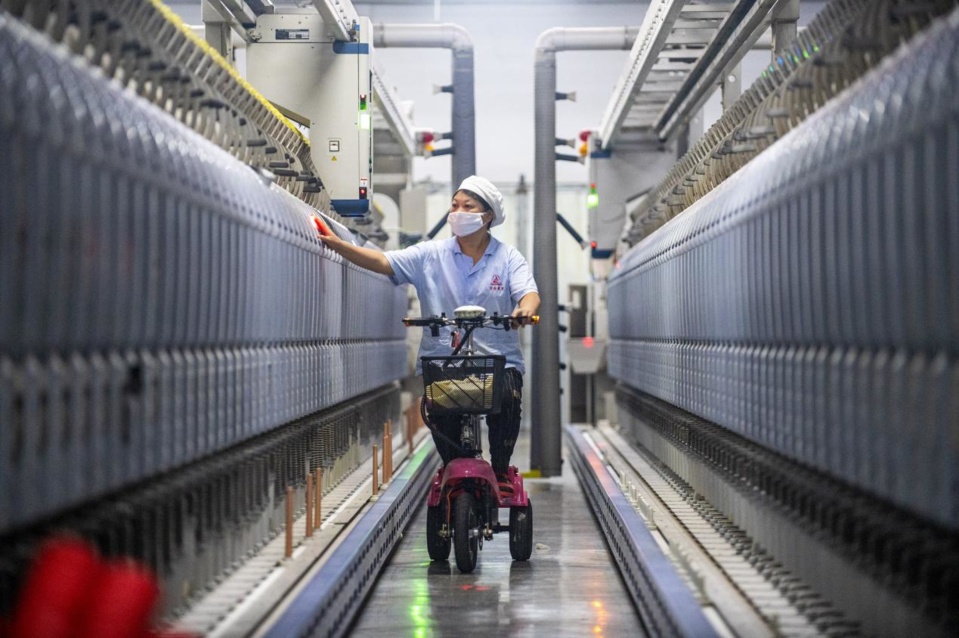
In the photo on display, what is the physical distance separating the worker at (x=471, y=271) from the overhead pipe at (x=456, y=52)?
374 centimetres

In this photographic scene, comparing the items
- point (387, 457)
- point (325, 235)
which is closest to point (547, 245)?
point (387, 457)

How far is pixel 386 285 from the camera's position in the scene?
904 centimetres

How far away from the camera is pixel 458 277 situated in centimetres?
607

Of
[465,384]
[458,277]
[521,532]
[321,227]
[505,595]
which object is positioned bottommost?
[505,595]

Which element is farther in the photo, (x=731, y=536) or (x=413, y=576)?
(x=413, y=576)

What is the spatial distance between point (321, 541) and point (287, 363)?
2.50 feet

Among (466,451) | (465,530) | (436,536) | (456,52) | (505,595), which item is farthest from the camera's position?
(456,52)

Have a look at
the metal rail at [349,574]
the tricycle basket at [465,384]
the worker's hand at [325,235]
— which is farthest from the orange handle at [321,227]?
the metal rail at [349,574]

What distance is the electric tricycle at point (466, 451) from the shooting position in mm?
5352

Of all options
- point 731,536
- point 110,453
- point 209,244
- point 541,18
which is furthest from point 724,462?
point 541,18

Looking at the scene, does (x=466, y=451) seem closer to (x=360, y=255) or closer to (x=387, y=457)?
(x=360, y=255)

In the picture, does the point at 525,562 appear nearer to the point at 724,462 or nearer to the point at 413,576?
the point at 413,576

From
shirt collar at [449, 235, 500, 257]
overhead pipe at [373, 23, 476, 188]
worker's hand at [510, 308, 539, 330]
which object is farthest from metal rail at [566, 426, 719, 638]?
overhead pipe at [373, 23, 476, 188]

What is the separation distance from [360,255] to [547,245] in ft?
13.3
